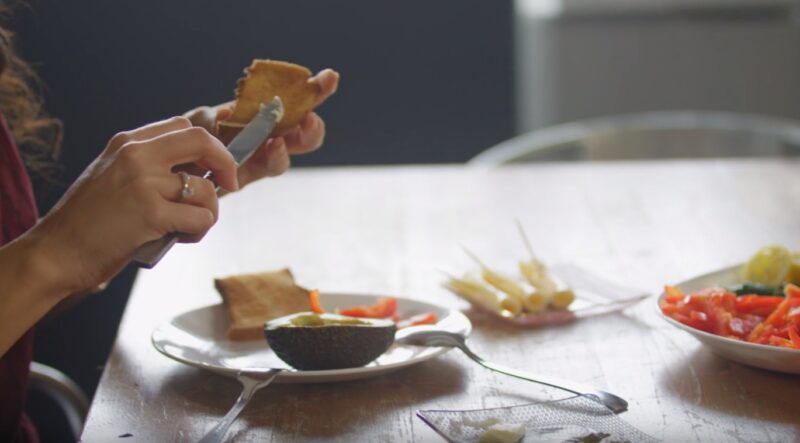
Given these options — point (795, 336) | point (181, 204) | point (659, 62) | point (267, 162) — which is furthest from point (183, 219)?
point (659, 62)

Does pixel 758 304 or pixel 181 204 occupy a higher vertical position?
pixel 181 204

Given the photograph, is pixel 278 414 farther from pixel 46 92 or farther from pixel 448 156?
pixel 448 156

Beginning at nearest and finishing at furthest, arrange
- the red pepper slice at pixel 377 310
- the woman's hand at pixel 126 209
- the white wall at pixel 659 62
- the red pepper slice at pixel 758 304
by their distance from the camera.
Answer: the woman's hand at pixel 126 209 → the red pepper slice at pixel 758 304 → the red pepper slice at pixel 377 310 → the white wall at pixel 659 62

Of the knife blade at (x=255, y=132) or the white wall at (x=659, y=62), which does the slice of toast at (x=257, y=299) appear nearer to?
the knife blade at (x=255, y=132)

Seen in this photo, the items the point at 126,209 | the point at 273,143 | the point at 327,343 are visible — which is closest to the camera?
the point at 126,209

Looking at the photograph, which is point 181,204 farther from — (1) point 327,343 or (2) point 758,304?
(2) point 758,304

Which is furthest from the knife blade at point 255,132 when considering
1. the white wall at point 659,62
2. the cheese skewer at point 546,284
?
the white wall at point 659,62
